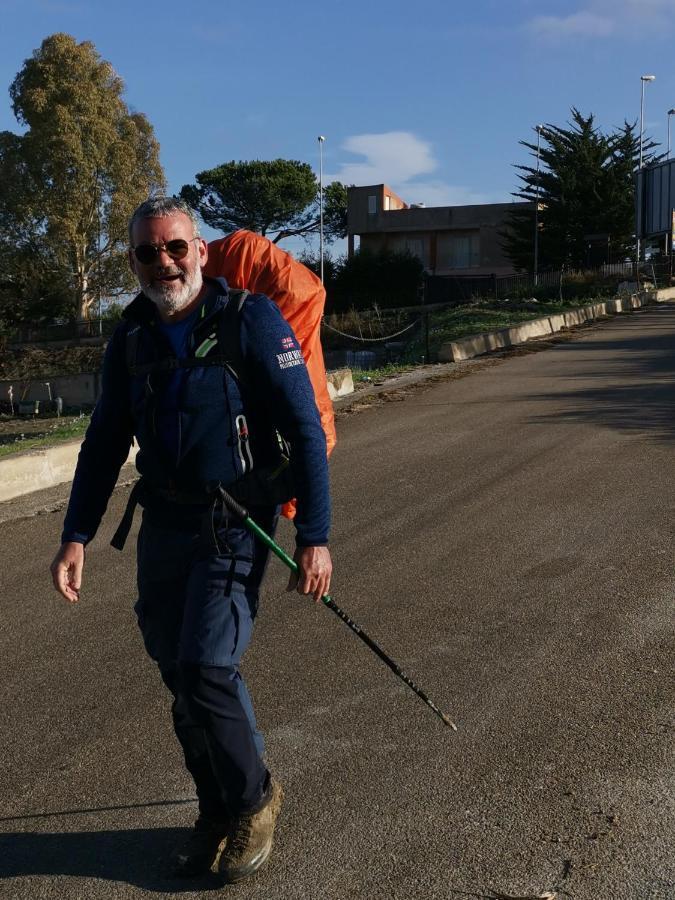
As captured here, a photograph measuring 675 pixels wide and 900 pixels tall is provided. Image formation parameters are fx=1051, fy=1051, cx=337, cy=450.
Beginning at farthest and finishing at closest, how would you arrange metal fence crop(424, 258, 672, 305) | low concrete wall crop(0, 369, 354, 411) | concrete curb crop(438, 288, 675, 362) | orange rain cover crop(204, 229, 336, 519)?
low concrete wall crop(0, 369, 354, 411), metal fence crop(424, 258, 672, 305), concrete curb crop(438, 288, 675, 362), orange rain cover crop(204, 229, 336, 519)

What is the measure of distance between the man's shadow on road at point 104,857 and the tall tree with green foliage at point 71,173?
49818 millimetres

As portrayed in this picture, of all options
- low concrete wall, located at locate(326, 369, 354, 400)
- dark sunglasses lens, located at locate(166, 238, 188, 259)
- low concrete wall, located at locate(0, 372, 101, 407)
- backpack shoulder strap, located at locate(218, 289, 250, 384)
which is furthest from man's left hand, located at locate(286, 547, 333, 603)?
low concrete wall, located at locate(0, 372, 101, 407)

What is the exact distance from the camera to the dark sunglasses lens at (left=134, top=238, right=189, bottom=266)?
3.13m

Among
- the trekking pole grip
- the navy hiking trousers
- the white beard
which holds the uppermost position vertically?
the white beard

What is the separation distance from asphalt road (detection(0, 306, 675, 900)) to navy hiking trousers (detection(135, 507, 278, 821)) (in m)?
0.30

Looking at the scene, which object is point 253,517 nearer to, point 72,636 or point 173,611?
point 173,611

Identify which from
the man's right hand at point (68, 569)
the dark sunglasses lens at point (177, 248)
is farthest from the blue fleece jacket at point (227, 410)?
the man's right hand at point (68, 569)

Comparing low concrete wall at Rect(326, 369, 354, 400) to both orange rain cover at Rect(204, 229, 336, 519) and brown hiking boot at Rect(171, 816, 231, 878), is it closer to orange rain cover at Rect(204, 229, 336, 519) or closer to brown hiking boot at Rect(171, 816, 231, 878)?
orange rain cover at Rect(204, 229, 336, 519)

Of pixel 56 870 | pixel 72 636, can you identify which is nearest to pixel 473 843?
pixel 56 870

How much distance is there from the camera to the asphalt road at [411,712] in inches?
122

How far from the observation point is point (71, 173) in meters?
50.7

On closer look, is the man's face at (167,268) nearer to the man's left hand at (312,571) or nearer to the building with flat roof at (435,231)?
the man's left hand at (312,571)

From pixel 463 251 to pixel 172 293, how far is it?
69402 millimetres

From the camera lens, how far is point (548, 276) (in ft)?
126
